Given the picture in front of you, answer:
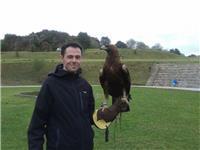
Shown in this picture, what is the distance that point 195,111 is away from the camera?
15.3 meters

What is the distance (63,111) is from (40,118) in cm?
22

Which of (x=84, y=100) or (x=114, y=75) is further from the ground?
(x=114, y=75)

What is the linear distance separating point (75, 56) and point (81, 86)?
0.29 meters

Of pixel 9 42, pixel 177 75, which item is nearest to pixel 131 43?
pixel 9 42

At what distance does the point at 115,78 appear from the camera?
151 inches

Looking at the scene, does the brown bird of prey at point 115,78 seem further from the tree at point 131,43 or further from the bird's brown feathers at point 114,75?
the tree at point 131,43

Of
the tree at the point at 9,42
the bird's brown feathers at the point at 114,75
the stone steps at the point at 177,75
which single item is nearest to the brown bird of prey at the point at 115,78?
the bird's brown feathers at the point at 114,75

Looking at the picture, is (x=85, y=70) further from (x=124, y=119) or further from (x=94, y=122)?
(x=94, y=122)

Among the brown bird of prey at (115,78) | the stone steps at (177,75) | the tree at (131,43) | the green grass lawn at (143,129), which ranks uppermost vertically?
the brown bird of prey at (115,78)

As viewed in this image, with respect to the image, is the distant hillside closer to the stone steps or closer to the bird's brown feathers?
the stone steps

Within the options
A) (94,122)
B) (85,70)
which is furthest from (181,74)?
(94,122)

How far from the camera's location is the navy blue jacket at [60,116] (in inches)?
148

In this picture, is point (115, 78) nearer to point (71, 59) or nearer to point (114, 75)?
point (114, 75)

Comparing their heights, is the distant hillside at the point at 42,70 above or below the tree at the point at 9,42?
below
